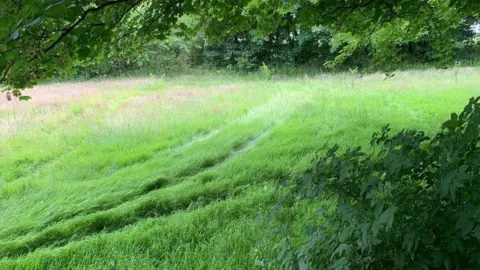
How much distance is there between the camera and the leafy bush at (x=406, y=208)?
178cm

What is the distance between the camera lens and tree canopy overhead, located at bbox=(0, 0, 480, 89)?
1.98 metres

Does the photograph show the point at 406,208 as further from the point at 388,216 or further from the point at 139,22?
the point at 139,22

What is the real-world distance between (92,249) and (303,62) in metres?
33.5

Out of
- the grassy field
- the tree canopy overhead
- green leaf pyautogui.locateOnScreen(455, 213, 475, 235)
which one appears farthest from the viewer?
the grassy field

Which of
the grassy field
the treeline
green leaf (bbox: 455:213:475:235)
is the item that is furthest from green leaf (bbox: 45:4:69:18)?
the treeline

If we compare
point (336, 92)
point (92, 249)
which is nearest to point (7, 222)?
point (92, 249)

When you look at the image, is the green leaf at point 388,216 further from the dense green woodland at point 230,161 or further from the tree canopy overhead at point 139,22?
the tree canopy overhead at point 139,22

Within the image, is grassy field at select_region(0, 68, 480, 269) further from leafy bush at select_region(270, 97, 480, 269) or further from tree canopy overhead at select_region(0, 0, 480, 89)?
tree canopy overhead at select_region(0, 0, 480, 89)

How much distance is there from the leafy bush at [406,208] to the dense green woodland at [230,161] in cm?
1

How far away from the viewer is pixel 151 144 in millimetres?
7727

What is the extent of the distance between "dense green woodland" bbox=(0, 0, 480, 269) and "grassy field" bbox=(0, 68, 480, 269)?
3 centimetres

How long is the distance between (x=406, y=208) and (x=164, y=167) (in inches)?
184

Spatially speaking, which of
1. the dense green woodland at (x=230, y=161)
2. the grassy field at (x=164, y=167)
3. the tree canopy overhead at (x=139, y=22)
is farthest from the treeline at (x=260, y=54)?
the tree canopy overhead at (x=139, y=22)

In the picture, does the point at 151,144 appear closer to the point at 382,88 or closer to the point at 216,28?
the point at 216,28
